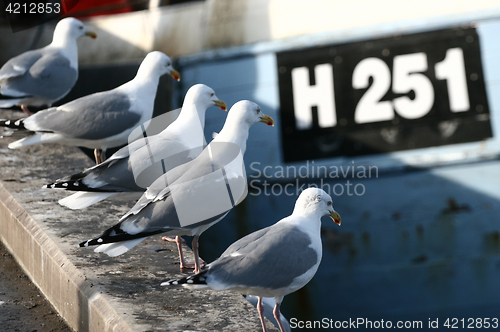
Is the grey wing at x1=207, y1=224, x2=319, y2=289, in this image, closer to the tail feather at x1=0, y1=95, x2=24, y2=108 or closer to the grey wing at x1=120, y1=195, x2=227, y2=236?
the grey wing at x1=120, y1=195, x2=227, y2=236

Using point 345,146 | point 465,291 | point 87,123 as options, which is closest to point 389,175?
point 345,146

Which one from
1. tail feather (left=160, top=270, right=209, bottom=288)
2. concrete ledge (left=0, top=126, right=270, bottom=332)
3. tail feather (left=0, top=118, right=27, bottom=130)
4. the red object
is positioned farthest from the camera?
the red object

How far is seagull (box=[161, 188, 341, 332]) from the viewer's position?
1810 mm

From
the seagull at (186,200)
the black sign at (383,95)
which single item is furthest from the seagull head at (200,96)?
the black sign at (383,95)

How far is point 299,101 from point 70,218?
2048 mm

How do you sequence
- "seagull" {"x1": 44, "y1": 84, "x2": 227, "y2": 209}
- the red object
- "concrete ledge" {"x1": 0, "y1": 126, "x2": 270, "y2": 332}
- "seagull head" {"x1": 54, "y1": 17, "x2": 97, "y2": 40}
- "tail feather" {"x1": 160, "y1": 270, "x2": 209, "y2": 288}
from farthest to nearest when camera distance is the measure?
the red object
"seagull head" {"x1": 54, "y1": 17, "x2": 97, "y2": 40}
"seagull" {"x1": 44, "y1": 84, "x2": 227, "y2": 209}
"concrete ledge" {"x1": 0, "y1": 126, "x2": 270, "y2": 332}
"tail feather" {"x1": 160, "y1": 270, "x2": 209, "y2": 288}

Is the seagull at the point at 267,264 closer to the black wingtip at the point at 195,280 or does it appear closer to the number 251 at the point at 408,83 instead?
the black wingtip at the point at 195,280

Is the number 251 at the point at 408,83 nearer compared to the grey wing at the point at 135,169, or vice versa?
the grey wing at the point at 135,169

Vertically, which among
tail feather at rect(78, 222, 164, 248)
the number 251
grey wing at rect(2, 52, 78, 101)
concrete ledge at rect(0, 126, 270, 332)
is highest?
grey wing at rect(2, 52, 78, 101)

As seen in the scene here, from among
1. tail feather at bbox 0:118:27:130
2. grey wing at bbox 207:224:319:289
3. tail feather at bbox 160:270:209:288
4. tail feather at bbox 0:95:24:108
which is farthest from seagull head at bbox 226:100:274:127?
tail feather at bbox 0:95:24:108

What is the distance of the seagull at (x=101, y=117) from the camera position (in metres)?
2.96

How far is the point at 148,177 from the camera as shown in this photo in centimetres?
236

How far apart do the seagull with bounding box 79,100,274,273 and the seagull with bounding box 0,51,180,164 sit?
87 cm

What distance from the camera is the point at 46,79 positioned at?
3.70 meters
